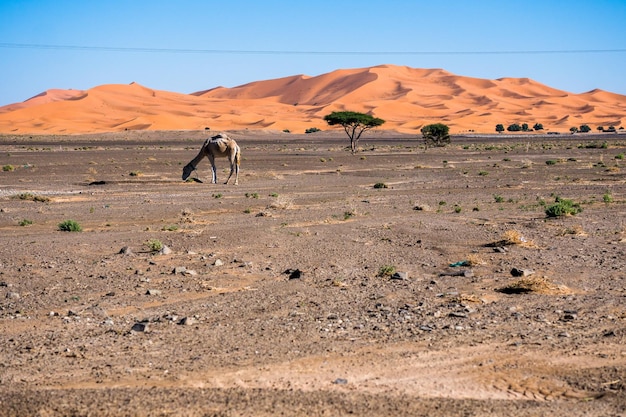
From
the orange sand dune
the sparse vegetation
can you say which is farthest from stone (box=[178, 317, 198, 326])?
the orange sand dune

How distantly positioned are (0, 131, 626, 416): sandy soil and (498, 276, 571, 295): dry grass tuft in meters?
0.05

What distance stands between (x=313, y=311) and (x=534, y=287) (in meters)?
3.48

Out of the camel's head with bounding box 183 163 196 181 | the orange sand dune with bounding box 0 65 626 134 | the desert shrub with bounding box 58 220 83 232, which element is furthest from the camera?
the orange sand dune with bounding box 0 65 626 134

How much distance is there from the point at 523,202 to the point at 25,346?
62.7 ft

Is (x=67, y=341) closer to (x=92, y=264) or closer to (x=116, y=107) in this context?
(x=92, y=264)

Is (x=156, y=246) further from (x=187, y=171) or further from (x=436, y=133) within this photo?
(x=436, y=133)

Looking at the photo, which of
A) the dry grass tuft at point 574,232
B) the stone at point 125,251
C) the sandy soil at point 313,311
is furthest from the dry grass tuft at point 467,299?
the stone at point 125,251

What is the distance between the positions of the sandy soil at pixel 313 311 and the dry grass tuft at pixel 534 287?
0.05 meters

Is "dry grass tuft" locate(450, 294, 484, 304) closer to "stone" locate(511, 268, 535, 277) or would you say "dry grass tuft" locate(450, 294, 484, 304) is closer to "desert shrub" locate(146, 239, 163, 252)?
"stone" locate(511, 268, 535, 277)

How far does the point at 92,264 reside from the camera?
1441 cm

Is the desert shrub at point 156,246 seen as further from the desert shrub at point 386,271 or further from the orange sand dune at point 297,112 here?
the orange sand dune at point 297,112

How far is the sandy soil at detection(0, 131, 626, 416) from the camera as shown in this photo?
758cm

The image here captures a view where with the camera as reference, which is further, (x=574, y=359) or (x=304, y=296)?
(x=304, y=296)

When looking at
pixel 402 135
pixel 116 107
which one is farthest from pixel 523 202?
pixel 116 107
